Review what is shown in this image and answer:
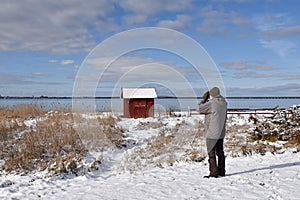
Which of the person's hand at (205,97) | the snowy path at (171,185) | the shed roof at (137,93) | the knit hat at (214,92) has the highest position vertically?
the shed roof at (137,93)

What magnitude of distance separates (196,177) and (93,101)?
9.61 metres

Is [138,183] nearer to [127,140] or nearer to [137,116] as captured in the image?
[127,140]

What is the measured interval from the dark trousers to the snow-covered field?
0.57 ft

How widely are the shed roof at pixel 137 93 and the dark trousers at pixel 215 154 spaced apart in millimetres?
12341

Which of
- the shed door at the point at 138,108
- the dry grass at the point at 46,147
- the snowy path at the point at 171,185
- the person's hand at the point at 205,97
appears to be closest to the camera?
the snowy path at the point at 171,185

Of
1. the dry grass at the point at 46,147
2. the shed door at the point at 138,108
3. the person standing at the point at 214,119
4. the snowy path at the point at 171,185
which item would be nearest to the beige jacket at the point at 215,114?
the person standing at the point at 214,119

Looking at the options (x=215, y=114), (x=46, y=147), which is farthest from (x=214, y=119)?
(x=46, y=147)

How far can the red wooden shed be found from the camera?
1830cm

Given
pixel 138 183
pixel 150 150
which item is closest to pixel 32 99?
pixel 150 150

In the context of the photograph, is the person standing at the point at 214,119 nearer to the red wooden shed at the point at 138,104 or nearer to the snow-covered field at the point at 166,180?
the snow-covered field at the point at 166,180

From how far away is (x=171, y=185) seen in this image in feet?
18.9

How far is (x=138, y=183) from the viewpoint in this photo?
19.5ft

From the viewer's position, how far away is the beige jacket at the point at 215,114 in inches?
236

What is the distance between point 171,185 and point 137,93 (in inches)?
524
